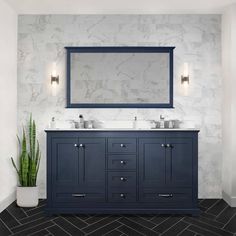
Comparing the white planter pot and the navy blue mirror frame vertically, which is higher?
the navy blue mirror frame

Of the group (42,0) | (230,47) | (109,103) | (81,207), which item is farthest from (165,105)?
(42,0)

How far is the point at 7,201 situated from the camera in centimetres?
360

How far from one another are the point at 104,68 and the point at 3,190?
7.32 ft

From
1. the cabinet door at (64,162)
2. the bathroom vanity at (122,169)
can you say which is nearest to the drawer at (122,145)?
the bathroom vanity at (122,169)

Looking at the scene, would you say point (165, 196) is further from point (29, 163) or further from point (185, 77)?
point (29, 163)

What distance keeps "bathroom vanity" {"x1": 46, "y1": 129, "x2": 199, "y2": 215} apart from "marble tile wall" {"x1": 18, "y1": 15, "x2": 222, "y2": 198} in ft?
2.16

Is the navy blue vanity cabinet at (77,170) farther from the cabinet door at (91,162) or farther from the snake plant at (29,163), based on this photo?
the snake plant at (29,163)

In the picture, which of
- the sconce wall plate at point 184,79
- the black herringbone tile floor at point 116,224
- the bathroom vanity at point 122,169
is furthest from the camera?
the sconce wall plate at point 184,79

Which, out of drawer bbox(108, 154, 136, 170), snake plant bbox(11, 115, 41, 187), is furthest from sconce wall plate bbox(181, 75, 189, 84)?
snake plant bbox(11, 115, 41, 187)

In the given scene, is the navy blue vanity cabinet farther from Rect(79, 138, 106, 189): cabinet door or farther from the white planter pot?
the white planter pot

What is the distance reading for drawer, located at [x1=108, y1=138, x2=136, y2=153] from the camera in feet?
11.0

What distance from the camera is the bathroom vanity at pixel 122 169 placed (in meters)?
3.34

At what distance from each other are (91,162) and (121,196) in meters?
0.58

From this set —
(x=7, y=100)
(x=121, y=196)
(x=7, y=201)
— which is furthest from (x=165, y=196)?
(x=7, y=100)
